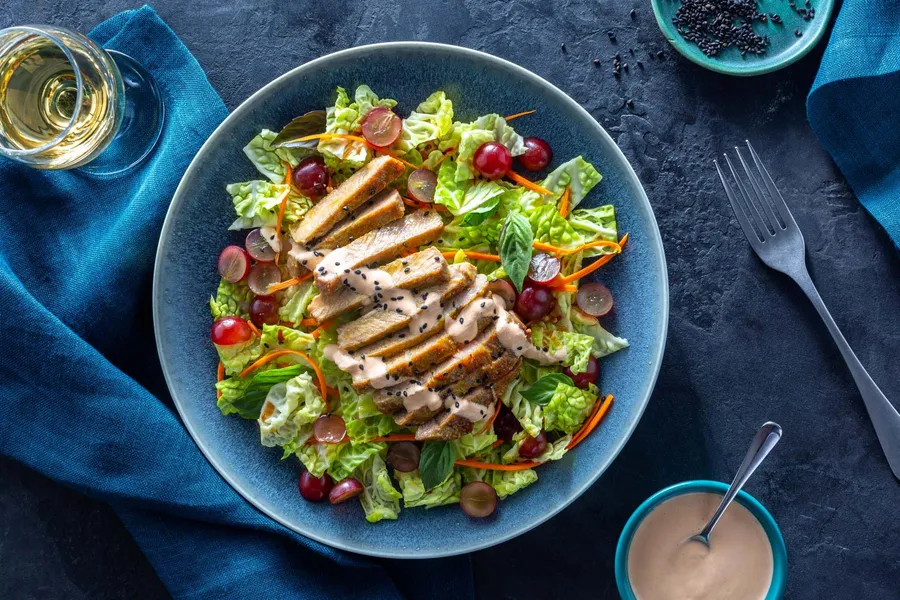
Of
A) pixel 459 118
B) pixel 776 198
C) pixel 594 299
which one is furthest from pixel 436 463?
pixel 776 198

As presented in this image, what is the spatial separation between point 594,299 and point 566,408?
1.92ft

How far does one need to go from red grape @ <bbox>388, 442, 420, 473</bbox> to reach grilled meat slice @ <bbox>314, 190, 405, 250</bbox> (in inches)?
42.9

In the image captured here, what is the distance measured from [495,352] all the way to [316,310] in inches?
36.0

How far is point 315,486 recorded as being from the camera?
3750 mm

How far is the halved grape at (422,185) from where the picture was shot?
3.73 meters

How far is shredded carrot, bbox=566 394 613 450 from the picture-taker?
12.1ft

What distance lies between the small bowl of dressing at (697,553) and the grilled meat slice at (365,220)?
6.53 feet

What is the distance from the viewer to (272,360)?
3.77 metres

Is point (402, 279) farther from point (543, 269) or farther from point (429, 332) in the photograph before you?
point (543, 269)

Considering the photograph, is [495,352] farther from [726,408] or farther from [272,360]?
[726,408]

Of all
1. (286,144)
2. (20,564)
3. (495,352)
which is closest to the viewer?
(495,352)

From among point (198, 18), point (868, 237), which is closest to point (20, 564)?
point (198, 18)

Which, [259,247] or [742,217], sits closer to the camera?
[259,247]

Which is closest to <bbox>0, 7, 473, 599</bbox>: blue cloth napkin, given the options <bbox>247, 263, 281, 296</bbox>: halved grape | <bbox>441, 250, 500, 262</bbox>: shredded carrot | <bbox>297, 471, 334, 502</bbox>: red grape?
<bbox>297, 471, 334, 502</bbox>: red grape
